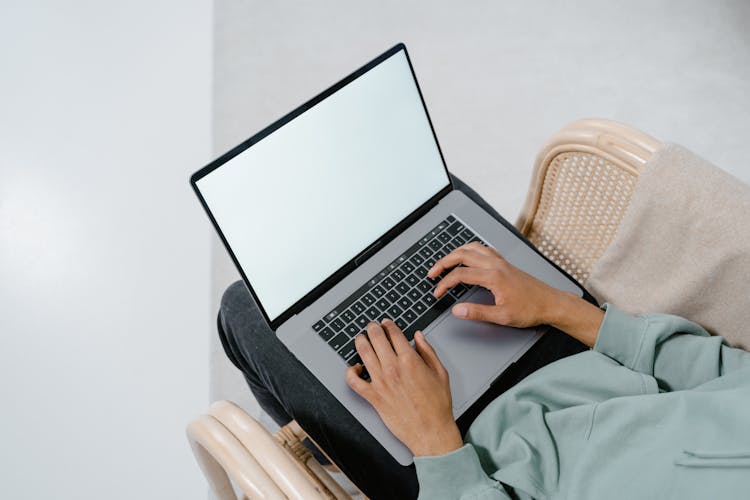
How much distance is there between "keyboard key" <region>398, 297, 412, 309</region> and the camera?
3.01 ft

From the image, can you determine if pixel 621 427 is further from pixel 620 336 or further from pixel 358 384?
pixel 358 384

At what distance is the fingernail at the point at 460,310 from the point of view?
87 cm

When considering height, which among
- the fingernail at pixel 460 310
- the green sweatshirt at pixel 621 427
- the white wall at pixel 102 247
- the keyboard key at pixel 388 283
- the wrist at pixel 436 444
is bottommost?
the green sweatshirt at pixel 621 427

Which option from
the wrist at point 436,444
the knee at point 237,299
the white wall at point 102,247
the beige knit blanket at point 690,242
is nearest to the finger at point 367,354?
the wrist at point 436,444

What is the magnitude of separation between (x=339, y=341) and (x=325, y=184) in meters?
0.21

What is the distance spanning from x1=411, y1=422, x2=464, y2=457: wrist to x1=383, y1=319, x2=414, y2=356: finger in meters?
0.11

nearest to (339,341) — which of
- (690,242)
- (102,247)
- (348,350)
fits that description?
(348,350)

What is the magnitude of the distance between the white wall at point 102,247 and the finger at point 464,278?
2.27ft

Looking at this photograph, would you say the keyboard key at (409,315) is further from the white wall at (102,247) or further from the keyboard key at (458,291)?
the white wall at (102,247)

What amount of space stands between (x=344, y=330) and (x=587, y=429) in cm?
33

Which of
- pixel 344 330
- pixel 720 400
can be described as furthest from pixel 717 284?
pixel 344 330

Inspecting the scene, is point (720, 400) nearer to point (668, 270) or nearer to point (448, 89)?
point (668, 270)

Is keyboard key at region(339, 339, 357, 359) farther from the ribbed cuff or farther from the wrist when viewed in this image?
the ribbed cuff

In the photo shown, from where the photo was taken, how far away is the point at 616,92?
180cm
